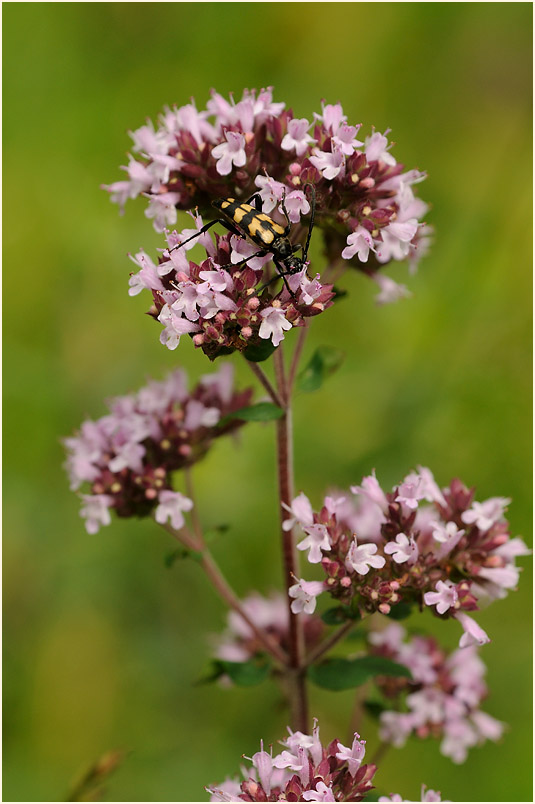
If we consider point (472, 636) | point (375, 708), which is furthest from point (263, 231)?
point (375, 708)

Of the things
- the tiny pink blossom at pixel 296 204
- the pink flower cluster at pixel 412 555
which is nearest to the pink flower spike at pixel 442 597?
the pink flower cluster at pixel 412 555

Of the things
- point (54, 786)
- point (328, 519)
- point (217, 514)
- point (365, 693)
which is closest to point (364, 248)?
point (328, 519)

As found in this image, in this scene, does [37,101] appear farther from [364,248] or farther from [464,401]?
[364,248]

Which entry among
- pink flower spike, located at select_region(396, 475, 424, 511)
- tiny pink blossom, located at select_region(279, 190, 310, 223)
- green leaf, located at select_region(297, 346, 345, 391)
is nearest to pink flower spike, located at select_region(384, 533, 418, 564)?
pink flower spike, located at select_region(396, 475, 424, 511)

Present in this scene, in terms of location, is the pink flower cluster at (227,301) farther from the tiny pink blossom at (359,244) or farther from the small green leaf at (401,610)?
the small green leaf at (401,610)

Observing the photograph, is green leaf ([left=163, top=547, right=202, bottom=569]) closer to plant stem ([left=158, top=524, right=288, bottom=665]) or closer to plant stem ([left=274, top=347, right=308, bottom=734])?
plant stem ([left=158, top=524, right=288, bottom=665])

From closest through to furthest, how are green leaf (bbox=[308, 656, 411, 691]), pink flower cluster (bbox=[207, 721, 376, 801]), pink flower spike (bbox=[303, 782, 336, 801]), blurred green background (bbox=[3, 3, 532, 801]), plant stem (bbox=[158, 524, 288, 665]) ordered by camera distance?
pink flower spike (bbox=[303, 782, 336, 801]) < pink flower cluster (bbox=[207, 721, 376, 801]) < green leaf (bbox=[308, 656, 411, 691]) < plant stem (bbox=[158, 524, 288, 665]) < blurred green background (bbox=[3, 3, 532, 801])

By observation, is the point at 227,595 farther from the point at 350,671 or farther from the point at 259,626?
the point at 350,671
